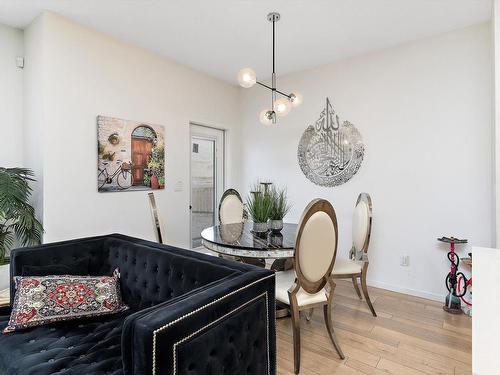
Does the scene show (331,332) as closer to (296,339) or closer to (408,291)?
(296,339)

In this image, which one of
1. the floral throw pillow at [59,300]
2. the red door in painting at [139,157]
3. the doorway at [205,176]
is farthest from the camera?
the doorway at [205,176]

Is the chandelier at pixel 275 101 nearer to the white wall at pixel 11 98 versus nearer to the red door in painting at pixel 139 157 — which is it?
the red door in painting at pixel 139 157

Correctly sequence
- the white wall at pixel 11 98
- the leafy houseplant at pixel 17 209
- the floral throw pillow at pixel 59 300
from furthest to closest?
the white wall at pixel 11 98, the leafy houseplant at pixel 17 209, the floral throw pillow at pixel 59 300

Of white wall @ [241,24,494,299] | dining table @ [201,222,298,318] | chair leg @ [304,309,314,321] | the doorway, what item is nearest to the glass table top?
dining table @ [201,222,298,318]

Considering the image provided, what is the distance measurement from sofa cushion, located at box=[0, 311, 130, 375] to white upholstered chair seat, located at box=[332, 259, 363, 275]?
1.78 meters

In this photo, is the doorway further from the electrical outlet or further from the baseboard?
the electrical outlet

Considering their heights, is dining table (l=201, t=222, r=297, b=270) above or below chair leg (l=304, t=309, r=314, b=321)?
above

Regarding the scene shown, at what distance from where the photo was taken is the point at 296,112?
407cm

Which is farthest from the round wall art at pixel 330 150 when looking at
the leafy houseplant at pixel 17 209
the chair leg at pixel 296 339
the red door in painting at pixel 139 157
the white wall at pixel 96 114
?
the leafy houseplant at pixel 17 209

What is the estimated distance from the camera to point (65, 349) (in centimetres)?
141

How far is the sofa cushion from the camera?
128cm

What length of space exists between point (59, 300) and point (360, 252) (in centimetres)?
241

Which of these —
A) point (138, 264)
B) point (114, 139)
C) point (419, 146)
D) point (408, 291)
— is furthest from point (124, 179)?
point (408, 291)

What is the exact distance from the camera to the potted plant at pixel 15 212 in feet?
7.55
